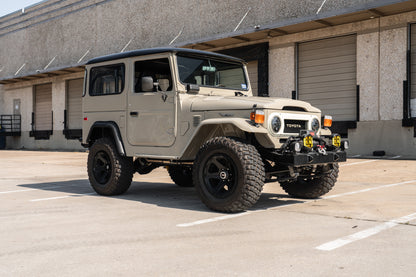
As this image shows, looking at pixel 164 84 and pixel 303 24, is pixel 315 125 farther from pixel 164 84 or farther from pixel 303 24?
pixel 303 24

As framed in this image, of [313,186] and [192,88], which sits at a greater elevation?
[192,88]

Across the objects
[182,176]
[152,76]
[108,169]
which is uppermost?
[152,76]

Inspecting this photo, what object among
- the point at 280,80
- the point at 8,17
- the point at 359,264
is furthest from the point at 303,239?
the point at 8,17

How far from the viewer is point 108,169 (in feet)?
24.3

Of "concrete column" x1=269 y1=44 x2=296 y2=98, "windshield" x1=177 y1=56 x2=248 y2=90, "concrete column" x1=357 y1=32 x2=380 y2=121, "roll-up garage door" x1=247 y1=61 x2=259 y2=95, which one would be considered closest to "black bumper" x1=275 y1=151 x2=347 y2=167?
"windshield" x1=177 y1=56 x2=248 y2=90

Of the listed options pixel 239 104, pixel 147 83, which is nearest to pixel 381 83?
pixel 239 104

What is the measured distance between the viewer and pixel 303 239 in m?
4.24

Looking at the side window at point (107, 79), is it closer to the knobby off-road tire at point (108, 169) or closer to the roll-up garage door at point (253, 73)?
the knobby off-road tire at point (108, 169)

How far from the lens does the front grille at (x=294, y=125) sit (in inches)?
234

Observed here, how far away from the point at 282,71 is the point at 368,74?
3486mm

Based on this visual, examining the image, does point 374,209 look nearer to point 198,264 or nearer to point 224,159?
point 224,159

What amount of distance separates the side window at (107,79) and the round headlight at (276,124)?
9.09ft

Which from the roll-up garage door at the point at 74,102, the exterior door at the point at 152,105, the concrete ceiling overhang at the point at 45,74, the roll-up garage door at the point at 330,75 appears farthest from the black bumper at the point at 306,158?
the roll-up garage door at the point at 74,102

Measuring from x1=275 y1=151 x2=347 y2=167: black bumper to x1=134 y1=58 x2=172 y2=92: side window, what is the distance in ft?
6.65
